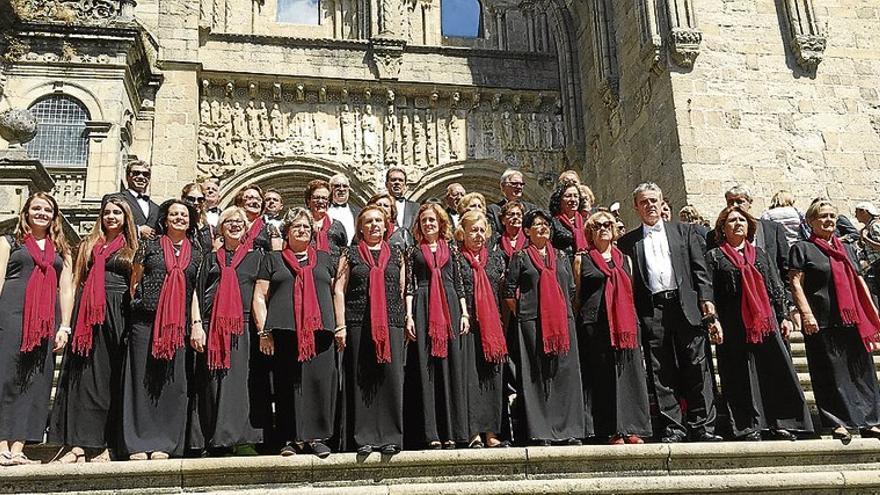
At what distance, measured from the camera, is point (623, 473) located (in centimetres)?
461

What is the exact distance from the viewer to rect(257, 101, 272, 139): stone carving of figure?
14.5 meters

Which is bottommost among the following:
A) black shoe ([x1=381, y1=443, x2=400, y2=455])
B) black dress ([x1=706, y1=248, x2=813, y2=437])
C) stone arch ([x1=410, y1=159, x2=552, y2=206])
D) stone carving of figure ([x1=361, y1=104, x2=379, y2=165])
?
black shoe ([x1=381, y1=443, x2=400, y2=455])

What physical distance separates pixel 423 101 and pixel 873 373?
11.1 m

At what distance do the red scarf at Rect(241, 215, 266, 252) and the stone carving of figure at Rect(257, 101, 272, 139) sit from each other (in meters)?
9.31

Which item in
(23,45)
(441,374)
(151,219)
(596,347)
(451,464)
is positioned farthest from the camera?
(23,45)

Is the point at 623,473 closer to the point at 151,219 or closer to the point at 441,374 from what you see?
the point at 441,374

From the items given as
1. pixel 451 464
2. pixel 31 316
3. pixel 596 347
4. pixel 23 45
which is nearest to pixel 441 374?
pixel 451 464

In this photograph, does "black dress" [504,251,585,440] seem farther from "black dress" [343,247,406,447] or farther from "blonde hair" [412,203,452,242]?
"black dress" [343,247,406,447]

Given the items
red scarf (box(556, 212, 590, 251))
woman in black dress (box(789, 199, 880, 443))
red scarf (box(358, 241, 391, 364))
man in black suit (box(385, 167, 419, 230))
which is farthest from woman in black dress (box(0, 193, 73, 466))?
woman in black dress (box(789, 199, 880, 443))

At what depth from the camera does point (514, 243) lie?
5531 mm

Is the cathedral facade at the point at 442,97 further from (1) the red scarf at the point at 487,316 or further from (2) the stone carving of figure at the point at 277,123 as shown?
(1) the red scarf at the point at 487,316

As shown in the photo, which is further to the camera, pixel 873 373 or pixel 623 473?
pixel 873 373

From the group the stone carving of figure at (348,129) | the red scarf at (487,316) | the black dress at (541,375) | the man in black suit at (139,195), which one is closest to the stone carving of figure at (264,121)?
the stone carving of figure at (348,129)

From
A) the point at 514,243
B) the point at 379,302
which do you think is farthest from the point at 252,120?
the point at 379,302
